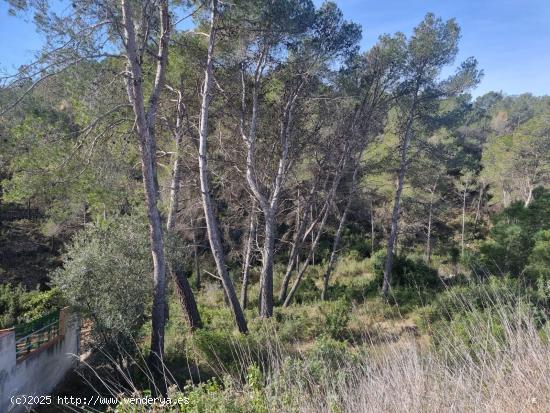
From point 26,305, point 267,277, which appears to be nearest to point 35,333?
point 26,305

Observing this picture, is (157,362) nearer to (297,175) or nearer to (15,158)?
(15,158)

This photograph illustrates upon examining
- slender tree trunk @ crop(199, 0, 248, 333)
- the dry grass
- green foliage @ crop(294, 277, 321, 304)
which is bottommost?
green foliage @ crop(294, 277, 321, 304)

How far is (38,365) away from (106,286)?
2135 mm

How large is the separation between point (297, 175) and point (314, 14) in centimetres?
657

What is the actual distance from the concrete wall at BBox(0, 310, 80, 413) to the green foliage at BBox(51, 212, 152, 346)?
859 millimetres

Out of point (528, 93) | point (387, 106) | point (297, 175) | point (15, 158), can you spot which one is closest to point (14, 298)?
point (15, 158)

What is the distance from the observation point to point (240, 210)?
1798 cm

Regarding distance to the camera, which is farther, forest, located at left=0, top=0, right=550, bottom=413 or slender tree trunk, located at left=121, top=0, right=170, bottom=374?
slender tree trunk, located at left=121, top=0, right=170, bottom=374

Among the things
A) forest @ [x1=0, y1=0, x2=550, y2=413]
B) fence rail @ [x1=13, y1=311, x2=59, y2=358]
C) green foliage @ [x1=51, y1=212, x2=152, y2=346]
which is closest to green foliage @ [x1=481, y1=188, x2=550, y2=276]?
forest @ [x1=0, y1=0, x2=550, y2=413]

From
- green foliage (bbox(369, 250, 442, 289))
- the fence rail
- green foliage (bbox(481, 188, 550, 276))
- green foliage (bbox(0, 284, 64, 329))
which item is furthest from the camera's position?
green foliage (bbox(369, 250, 442, 289))

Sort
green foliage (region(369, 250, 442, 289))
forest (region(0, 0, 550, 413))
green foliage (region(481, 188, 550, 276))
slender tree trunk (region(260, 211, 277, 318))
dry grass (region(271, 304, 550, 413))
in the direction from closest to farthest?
1. dry grass (region(271, 304, 550, 413))
2. forest (region(0, 0, 550, 413))
3. slender tree trunk (region(260, 211, 277, 318))
4. green foliage (region(481, 188, 550, 276))
5. green foliage (region(369, 250, 442, 289))

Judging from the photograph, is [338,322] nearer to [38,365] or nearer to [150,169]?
[150,169]

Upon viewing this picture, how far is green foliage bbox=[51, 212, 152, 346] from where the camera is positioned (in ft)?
26.3

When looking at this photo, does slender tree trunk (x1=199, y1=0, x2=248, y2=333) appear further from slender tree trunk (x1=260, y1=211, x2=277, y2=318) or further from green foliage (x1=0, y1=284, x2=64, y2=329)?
green foliage (x1=0, y1=284, x2=64, y2=329)
